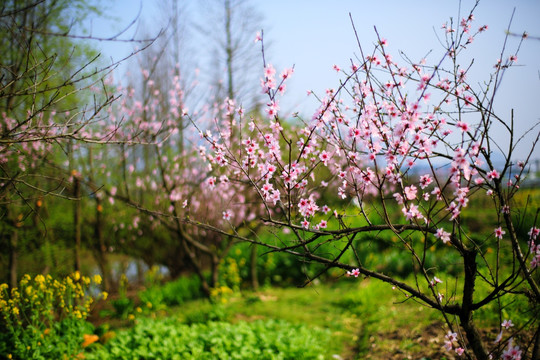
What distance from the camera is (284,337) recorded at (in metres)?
4.50

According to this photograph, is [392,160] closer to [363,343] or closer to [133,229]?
[363,343]

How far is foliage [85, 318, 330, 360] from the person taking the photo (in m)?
4.01

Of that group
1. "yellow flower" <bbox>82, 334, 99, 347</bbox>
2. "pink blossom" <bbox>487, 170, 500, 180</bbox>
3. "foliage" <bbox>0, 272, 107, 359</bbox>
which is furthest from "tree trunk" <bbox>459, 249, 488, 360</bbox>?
"yellow flower" <bbox>82, 334, 99, 347</bbox>

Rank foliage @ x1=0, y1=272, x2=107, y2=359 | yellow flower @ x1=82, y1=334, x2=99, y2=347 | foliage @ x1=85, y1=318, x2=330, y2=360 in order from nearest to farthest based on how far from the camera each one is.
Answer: foliage @ x1=0, y1=272, x2=107, y2=359, foliage @ x1=85, y1=318, x2=330, y2=360, yellow flower @ x1=82, y1=334, x2=99, y2=347

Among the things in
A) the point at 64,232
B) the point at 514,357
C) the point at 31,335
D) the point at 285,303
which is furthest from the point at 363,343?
the point at 64,232

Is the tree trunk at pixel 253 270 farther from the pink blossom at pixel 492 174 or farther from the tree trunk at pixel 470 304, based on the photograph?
the pink blossom at pixel 492 174

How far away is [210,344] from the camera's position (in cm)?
429

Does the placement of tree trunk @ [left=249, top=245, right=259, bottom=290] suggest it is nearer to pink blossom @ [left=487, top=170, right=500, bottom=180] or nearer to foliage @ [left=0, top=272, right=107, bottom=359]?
foliage @ [left=0, top=272, right=107, bottom=359]

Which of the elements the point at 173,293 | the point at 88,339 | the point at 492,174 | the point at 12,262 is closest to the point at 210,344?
the point at 88,339

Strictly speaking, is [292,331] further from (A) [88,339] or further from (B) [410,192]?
(B) [410,192]

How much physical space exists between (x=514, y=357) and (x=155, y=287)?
6.17 meters

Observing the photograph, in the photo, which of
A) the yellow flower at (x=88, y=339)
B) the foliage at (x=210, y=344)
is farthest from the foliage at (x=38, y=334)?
the foliage at (x=210, y=344)

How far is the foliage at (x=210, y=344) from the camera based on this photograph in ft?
13.1

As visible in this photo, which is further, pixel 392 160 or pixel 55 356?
pixel 55 356
